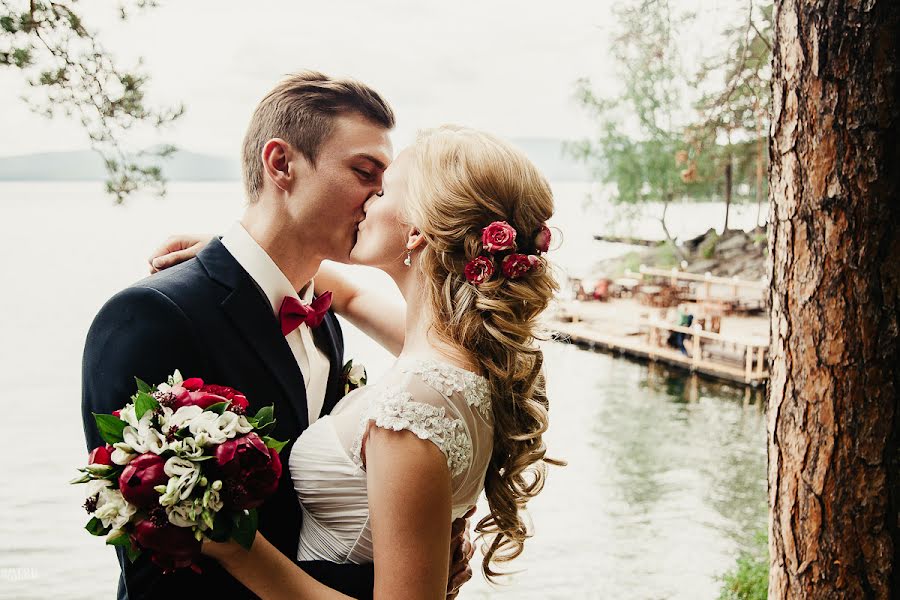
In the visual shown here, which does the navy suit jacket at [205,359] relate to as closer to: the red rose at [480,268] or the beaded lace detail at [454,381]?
the beaded lace detail at [454,381]

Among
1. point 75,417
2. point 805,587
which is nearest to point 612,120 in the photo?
point 75,417

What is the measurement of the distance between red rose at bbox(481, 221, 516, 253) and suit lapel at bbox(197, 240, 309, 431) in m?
0.58

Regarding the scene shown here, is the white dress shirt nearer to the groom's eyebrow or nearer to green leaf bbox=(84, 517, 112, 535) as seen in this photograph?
the groom's eyebrow

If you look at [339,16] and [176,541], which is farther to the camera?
[339,16]

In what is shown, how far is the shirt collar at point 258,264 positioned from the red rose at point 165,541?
706mm

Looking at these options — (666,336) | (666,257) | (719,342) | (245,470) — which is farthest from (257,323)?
(666,257)

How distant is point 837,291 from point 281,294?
163 cm

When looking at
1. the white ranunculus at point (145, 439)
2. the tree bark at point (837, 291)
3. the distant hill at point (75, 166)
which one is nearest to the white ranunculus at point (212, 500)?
the white ranunculus at point (145, 439)

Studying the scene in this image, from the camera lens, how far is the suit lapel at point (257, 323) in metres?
1.75

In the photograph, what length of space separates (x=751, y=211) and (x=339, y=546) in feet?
80.9

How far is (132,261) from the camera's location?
1203 inches

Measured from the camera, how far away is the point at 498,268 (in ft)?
5.32

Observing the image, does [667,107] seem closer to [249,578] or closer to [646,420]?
[646,420]

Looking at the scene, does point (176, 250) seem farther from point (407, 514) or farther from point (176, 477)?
point (407, 514)
